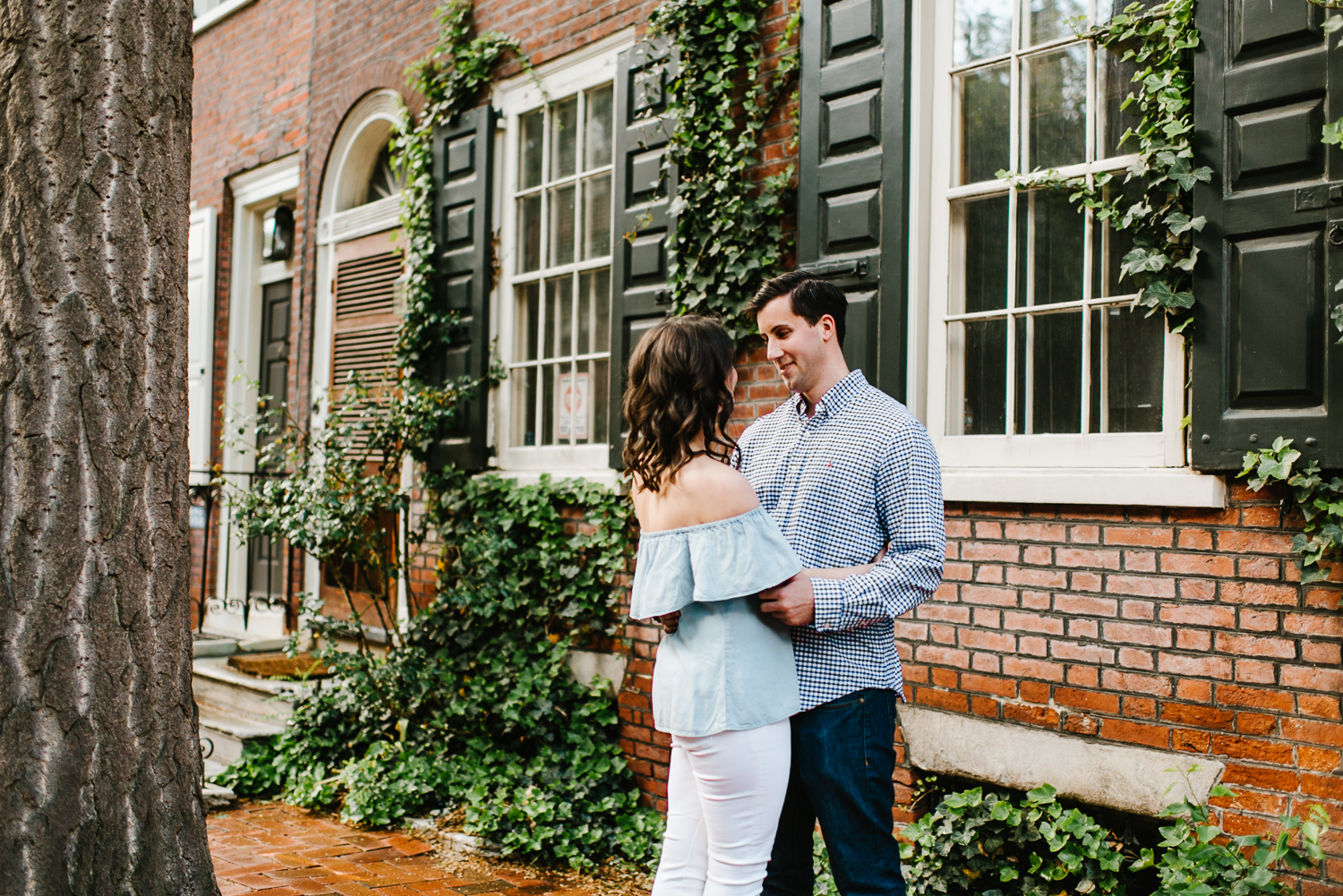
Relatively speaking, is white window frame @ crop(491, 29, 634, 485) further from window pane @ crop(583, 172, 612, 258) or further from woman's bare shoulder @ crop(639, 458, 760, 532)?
woman's bare shoulder @ crop(639, 458, 760, 532)

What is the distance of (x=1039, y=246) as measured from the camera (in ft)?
12.4

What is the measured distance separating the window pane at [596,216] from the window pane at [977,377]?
2112 mm

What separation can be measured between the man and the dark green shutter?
3.51m

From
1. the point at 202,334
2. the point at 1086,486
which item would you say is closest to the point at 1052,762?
the point at 1086,486

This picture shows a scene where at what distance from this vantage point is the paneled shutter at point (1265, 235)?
2.97 metres

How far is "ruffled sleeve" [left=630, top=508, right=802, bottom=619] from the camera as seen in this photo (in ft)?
7.06

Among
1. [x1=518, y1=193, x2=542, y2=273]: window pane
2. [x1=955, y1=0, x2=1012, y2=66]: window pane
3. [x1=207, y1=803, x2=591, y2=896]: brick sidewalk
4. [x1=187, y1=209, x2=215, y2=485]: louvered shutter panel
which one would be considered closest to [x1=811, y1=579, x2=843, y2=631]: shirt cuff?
[x1=207, y1=803, x2=591, y2=896]: brick sidewalk

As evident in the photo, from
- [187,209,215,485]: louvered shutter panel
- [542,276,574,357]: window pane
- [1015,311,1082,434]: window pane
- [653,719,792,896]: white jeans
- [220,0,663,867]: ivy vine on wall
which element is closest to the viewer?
[653,719,792,896]: white jeans

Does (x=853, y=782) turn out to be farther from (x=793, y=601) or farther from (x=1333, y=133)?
(x=1333, y=133)

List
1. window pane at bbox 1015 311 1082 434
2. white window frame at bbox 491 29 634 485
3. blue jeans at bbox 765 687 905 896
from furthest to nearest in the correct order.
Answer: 1. white window frame at bbox 491 29 634 485
2. window pane at bbox 1015 311 1082 434
3. blue jeans at bbox 765 687 905 896

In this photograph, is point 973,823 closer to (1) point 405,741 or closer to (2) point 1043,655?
(2) point 1043,655

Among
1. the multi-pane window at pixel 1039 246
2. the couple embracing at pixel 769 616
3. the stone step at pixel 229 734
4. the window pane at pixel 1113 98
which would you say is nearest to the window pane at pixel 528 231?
the multi-pane window at pixel 1039 246

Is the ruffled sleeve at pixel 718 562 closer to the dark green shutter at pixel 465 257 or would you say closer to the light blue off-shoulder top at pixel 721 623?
the light blue off-shoulder top at pixel 721 623

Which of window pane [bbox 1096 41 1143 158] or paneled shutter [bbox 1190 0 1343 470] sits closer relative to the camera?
paneled shutter [bbox 1190 0 1343 470]
